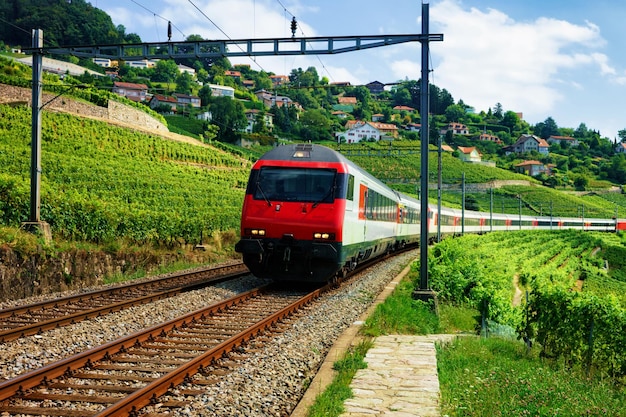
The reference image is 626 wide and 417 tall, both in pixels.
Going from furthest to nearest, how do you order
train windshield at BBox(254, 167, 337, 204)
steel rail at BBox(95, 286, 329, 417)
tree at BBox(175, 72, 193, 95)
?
tree at BBox(175, 72, 193, 95), train windshield at BBox(254, 167, 337, 204), steel rail at BBox(95, 286, 329, 417)

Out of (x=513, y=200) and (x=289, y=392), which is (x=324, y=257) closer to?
(x=289, y=392)

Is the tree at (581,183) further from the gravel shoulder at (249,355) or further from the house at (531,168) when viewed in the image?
the gravel shoulder at (249,355)

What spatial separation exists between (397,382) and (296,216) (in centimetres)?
777

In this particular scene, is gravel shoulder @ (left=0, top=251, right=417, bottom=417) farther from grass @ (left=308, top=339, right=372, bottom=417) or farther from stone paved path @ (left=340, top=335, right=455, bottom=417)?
stone paved path @ (left=340, top=335, right=455, bottom=417)

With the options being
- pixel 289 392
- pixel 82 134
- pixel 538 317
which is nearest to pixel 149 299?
pixel 289 392

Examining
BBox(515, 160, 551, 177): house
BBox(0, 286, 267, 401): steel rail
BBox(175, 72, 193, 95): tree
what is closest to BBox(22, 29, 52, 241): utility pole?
BBox(0, 286, 267, 401): steel rail

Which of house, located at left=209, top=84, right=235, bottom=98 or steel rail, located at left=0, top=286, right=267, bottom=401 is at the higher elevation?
house, located at left=209, top=84, right=235, bottom=98

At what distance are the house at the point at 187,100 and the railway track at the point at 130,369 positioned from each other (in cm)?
13936

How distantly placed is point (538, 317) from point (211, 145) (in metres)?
62.7

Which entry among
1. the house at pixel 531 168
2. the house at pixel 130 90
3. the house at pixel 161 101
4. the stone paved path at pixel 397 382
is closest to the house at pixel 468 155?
the house at pixel 531 168

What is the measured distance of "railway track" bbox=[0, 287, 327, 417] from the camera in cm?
607

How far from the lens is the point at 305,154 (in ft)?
49.9

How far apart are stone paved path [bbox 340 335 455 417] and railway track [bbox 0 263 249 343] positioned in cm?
507

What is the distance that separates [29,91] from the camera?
50375 millimetres
